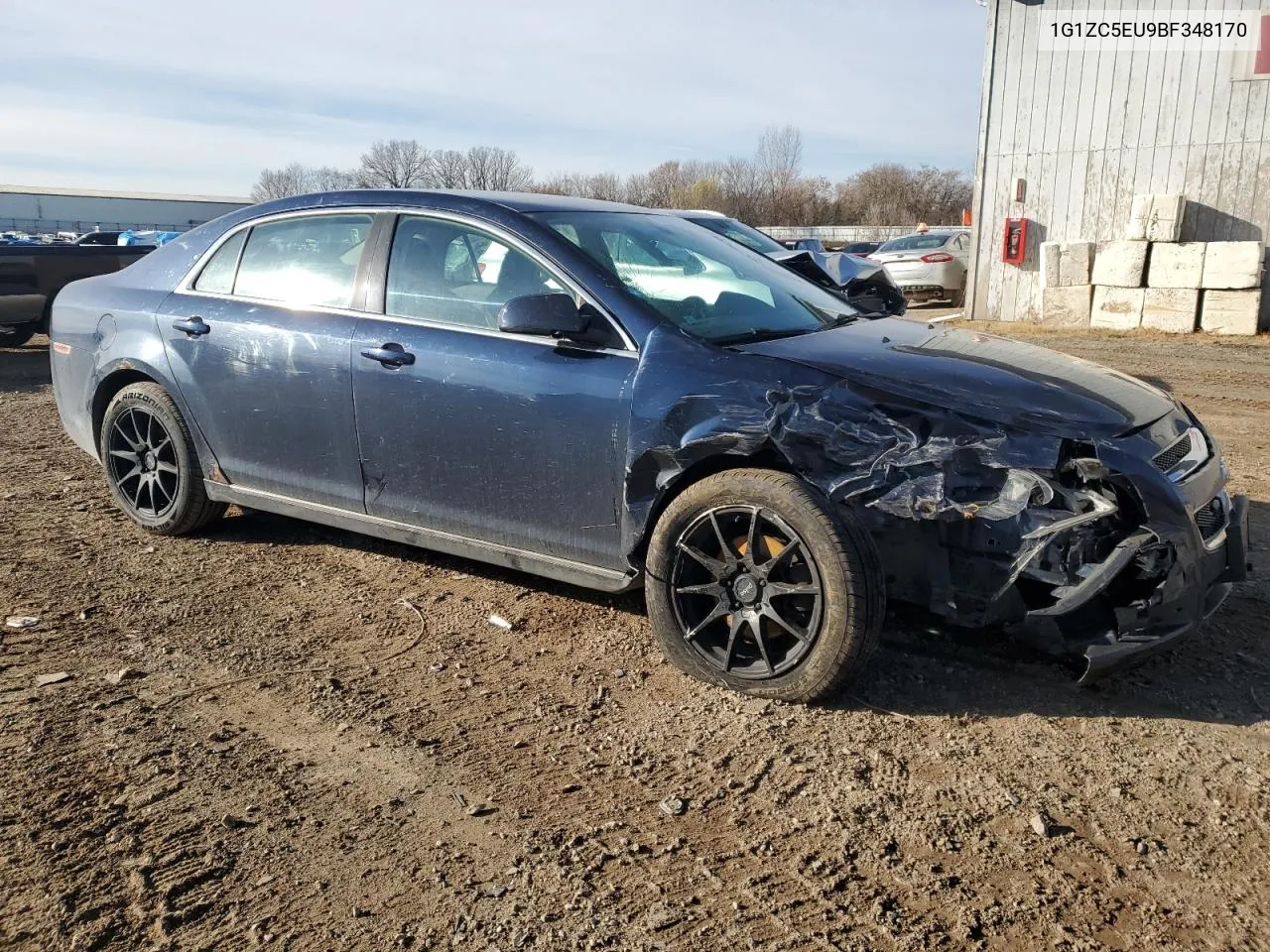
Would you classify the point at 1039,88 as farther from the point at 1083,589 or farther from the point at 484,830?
the point at 484,830

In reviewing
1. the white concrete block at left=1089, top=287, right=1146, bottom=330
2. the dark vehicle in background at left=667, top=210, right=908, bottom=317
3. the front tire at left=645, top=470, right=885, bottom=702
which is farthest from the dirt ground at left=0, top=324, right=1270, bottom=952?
the white concrete block at left=1089, top=287, right=1146, bottom=330

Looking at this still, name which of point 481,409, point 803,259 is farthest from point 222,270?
point 803,259

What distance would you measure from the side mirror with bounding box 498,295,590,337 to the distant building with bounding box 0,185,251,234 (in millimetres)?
72460

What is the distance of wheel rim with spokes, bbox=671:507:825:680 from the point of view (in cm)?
331

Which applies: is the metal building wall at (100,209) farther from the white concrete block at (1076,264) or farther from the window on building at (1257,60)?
the window on building at (1257,60)

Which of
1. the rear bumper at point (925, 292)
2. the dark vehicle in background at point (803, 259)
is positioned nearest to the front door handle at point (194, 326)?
the dark vehicle in background at point (803, 259)

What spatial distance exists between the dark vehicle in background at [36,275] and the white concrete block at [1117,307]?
43.3 feet

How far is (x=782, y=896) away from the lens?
8.07 feet

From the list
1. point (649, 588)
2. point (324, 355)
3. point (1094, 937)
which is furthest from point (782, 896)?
point (324, 355)

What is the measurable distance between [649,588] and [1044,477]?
1.34 meters

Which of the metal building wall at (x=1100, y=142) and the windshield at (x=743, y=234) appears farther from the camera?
the metal building wall at (x=1100, y=142)

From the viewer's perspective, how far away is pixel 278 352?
14.5 feet

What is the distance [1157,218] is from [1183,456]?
41.7 feet

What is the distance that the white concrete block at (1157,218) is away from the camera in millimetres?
14148
